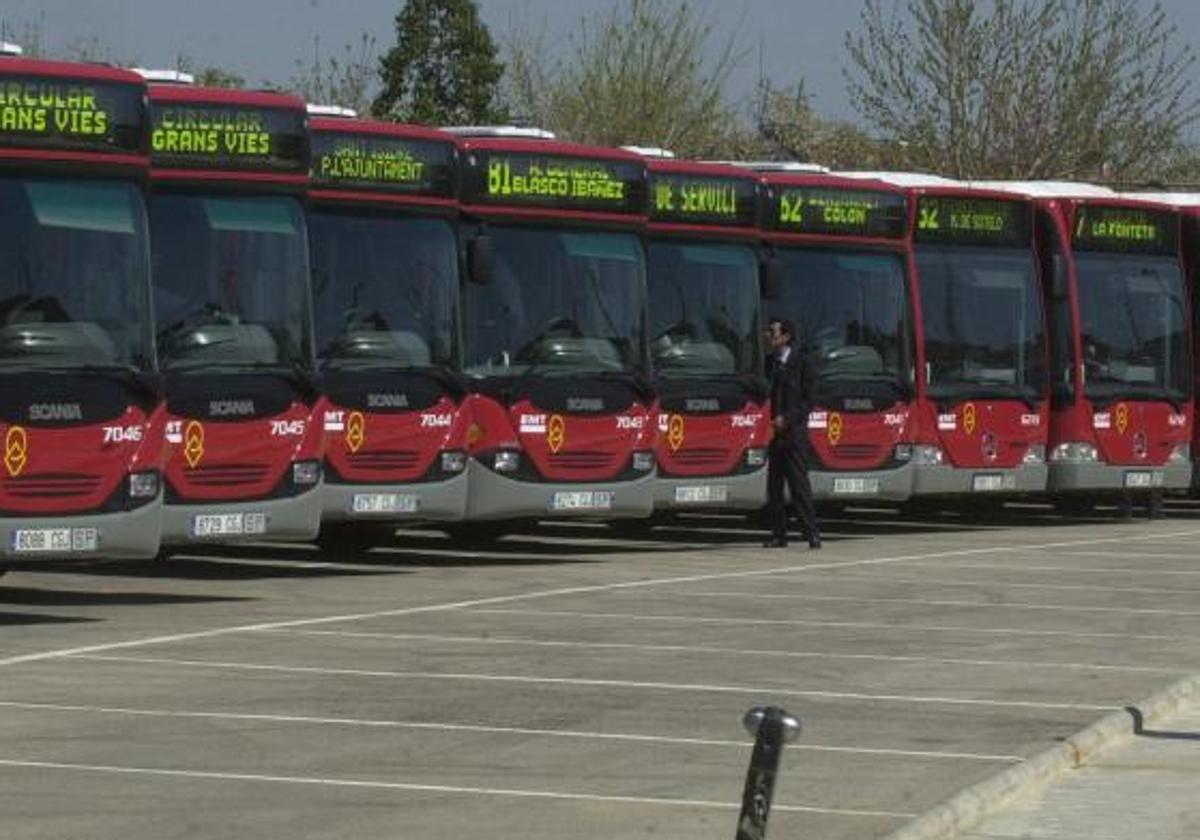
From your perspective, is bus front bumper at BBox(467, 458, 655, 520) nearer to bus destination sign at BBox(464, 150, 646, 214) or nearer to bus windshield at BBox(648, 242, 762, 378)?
bus windshield at BBox(648, 242, 762, 378)

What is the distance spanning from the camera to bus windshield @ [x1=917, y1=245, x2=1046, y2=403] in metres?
31.1

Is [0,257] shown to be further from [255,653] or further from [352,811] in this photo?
[352,811]

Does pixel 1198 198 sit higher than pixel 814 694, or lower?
higher

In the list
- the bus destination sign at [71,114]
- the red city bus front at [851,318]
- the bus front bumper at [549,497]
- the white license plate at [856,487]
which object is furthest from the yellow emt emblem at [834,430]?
the bus destination sign at [71,114]

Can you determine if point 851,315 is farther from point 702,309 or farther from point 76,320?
point 76,320

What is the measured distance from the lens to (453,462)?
23.9m

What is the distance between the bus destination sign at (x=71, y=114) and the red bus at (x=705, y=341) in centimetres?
846

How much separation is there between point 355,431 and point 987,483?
969cm

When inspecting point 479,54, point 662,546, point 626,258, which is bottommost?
point 662,546

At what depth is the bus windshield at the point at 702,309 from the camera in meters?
27.4

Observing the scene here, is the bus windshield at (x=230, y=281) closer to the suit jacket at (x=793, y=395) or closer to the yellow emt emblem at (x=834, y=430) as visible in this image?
the suit jacket at (x=793, y=395)

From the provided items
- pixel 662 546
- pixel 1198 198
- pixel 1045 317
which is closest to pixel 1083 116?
pixel 1198 198

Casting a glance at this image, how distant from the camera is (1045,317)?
32.5m

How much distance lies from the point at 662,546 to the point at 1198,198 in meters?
10.9
